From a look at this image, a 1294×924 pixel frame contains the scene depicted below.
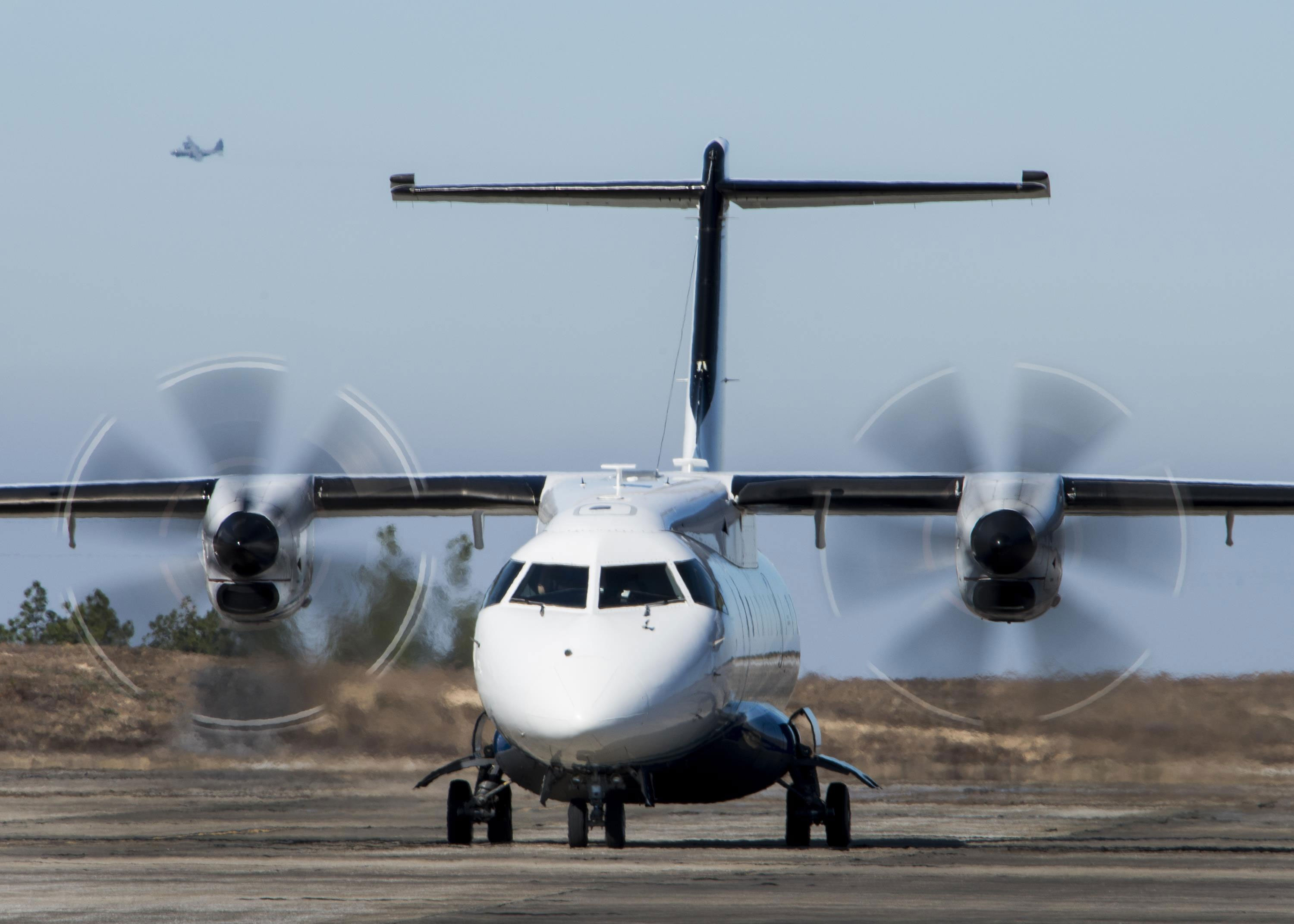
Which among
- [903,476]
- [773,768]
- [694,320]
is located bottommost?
[773,768]

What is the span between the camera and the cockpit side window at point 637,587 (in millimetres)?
16266

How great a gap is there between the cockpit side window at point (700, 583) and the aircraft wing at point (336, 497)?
11.8 ft

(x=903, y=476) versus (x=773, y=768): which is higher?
(x=903, y=476)

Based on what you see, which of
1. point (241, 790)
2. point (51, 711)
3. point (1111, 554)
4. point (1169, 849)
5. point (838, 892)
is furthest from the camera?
point (51, 711)

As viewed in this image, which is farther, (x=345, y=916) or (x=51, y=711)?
(x=51, y=711)

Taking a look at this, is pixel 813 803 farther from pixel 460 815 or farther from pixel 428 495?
pixel 428 495

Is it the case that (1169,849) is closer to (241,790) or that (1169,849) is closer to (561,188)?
(561,188)

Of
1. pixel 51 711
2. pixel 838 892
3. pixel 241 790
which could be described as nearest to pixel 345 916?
pixel 838 892

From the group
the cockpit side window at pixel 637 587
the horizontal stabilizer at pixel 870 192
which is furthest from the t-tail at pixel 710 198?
the cockpit side window at pixel 637 587

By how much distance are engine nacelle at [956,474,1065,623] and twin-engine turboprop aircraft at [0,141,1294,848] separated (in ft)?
0.08

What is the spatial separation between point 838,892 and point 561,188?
12305mm

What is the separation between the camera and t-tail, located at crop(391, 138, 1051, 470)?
2273 centimetres

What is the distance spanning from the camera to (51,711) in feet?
132

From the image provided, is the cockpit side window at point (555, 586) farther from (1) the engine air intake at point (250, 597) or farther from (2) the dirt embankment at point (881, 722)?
(2) the dirt embankment at point (881, 722)
